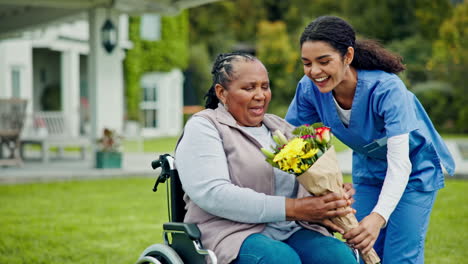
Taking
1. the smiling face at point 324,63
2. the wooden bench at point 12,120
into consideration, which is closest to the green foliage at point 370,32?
the wooden bench at point 12,120

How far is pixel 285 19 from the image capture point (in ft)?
110

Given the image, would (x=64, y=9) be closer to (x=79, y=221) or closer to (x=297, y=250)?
(x=79, y=221)

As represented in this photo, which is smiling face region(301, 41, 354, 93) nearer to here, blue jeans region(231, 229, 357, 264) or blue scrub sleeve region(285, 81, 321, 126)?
blue scrub sleeve region(285, 81, 321, 126)

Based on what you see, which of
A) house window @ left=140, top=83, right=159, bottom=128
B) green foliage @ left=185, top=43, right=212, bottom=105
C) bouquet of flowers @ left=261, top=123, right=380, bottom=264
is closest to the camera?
bouquet of flowers @ left=261, top=123, right=380, bottom=264

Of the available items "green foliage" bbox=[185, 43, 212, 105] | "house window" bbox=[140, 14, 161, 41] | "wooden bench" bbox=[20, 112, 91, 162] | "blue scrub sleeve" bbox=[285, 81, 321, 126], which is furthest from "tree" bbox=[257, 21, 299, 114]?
"blue scrub sleeve" bbox=[285, 81, 321, 126]

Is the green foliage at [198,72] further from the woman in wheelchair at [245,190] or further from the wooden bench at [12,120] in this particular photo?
the woman in wheelchair at [245,190]

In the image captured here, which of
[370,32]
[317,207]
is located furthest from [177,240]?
[370,32]

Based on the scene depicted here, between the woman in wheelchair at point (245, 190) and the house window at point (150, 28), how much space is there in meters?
19.1

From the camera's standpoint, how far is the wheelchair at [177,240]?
259 cm

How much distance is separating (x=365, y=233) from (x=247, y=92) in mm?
721

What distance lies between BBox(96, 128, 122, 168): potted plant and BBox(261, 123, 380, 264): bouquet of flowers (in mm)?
7820

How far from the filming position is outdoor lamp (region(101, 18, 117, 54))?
33.3 ft

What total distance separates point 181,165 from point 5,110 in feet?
28.6

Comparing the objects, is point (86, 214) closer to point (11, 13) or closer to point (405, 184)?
point (405, 184)
